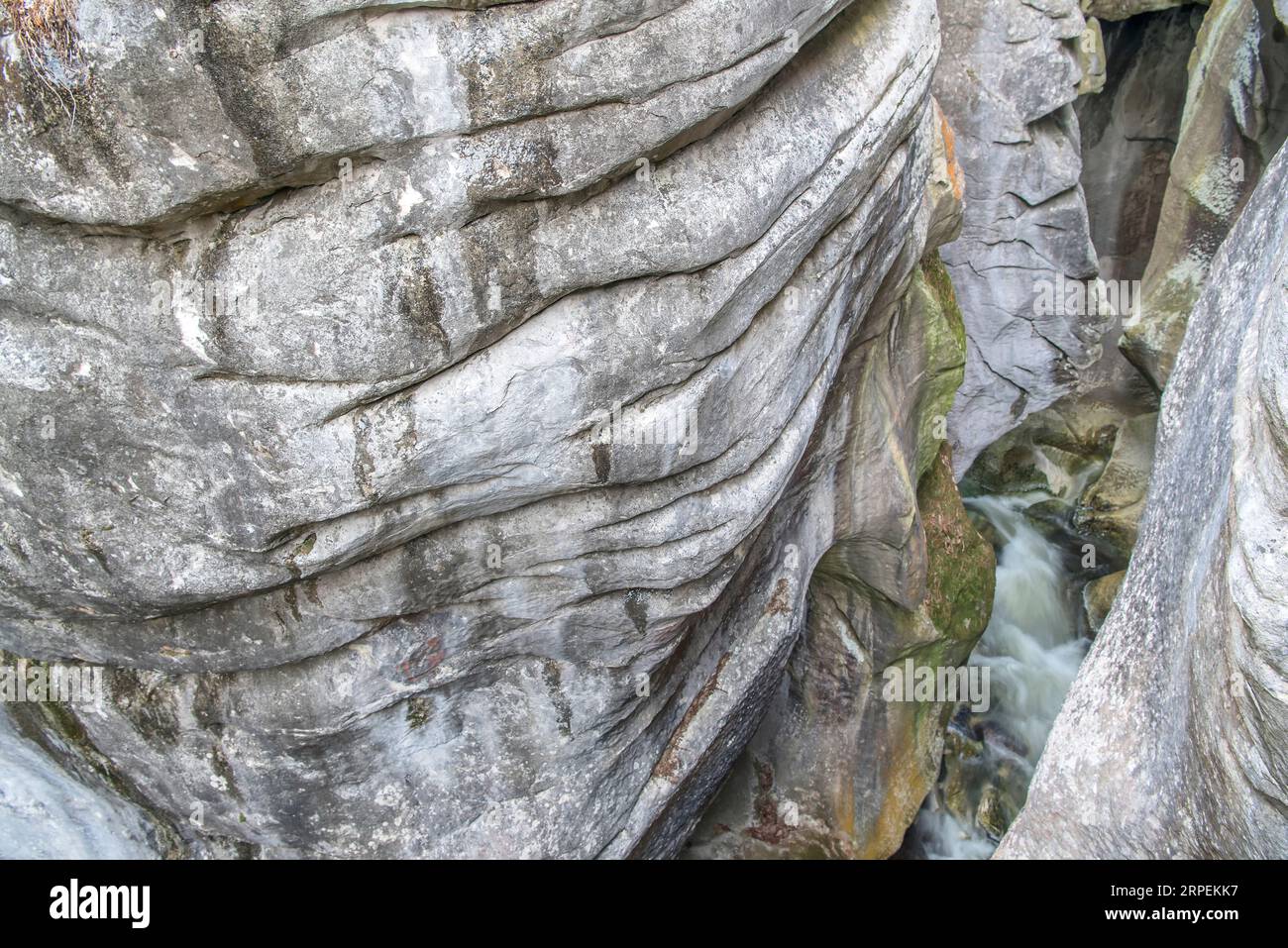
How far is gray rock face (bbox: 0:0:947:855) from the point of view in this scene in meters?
4.86

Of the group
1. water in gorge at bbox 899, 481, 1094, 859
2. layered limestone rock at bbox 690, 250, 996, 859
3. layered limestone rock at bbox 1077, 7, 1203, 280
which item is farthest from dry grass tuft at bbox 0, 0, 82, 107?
layered limestone rock at bbox 1077, 7, 1203, 280

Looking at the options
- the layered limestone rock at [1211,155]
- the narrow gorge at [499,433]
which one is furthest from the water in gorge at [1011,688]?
the narrow gorge at [499,433]

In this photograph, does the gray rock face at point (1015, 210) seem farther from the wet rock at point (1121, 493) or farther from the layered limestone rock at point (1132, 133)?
the layered limestone rock at point (1132, 133)

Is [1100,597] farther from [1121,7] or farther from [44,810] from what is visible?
[44,810]

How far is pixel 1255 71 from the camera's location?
10.4 m

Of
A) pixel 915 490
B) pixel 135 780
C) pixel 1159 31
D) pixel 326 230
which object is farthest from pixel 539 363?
pixel 1159 31

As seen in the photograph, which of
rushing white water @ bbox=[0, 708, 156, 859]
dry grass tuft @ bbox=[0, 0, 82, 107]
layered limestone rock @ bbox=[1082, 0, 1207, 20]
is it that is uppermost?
layered limestone rock @ bbox=[1082, 0, 1207, 20]

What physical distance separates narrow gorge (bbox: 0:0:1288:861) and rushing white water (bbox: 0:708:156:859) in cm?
2

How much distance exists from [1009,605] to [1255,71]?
6.31 metres

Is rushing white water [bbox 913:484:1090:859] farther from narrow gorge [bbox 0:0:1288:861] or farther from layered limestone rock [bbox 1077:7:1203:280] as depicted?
layered limestone rock [bbox 1077:7:1203:280]

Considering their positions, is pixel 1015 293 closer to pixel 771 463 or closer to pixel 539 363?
pixel 771 463

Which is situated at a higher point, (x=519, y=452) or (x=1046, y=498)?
(x=519, y=452)

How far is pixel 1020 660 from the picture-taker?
11.7 meters

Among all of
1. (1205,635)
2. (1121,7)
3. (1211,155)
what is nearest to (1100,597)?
(1211,155)
